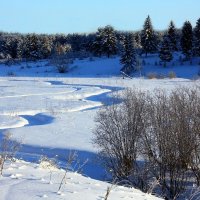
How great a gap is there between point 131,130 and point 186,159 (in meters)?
2.02

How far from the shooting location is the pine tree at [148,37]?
6334cm

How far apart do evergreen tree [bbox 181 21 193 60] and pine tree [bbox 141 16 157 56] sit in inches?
201

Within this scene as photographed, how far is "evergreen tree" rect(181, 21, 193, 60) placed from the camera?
58469 millimetres

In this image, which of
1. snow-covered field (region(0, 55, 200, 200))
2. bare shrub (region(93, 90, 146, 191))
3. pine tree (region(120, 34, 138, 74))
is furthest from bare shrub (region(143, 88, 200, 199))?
pine tree (region(120, 34, 138, 74))

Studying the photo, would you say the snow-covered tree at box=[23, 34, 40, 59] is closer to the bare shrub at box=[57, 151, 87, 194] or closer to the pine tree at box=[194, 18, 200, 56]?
the pine tree at box=[194, 18, 200, 56]

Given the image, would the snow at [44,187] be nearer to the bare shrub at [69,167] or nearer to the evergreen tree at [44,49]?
the bare shrub at [69,167]

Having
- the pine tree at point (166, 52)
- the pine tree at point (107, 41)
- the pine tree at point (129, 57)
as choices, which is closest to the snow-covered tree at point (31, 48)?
the pine tree at point (107, 41)

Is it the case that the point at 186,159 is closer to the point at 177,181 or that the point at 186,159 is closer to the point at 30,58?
the point at 177,181

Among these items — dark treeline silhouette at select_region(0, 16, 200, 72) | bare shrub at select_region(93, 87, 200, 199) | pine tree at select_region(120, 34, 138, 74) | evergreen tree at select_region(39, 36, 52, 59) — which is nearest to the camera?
bare shrub at select_region(93, 87, 200, 199)

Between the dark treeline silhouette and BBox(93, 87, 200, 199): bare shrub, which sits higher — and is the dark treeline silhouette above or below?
above

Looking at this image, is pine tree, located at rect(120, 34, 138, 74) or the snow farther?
pine tree, located at rect(120, 34, 138, 74)

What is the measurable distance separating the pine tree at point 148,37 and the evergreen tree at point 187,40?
5094mm

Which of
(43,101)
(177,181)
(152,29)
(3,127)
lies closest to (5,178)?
(177,181)

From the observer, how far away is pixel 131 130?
51.3 feet
